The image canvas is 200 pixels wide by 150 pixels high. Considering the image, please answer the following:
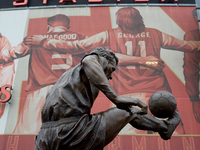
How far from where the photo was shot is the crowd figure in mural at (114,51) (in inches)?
353

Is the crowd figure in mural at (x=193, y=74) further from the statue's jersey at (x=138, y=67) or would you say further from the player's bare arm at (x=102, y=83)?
the player's bare arm at (x=102, y=83)

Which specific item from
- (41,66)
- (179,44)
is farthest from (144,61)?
(41,66)

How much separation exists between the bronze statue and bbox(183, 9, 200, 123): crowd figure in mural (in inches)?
279

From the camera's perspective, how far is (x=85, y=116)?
6.98 feet

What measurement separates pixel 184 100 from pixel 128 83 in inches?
85.7

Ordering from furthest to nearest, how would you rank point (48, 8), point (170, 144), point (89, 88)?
1. point (48, 8)
2. point (170, 144)
3. point (89, 88)

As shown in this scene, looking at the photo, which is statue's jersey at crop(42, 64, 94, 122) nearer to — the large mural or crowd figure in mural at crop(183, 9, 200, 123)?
the large mural

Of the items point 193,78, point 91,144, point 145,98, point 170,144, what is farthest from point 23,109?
point 91,144

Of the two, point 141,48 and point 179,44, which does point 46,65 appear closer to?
point 141,48

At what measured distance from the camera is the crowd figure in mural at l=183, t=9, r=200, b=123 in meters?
8.87

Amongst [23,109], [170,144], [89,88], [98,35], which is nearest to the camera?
[89,88]

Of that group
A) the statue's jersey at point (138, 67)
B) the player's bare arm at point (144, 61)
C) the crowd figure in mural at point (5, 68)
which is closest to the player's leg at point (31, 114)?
the crowd figure in mural at point (5, 68)

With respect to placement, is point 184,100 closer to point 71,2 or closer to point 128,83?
point 128,83

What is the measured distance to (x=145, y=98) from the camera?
8.82 meters
